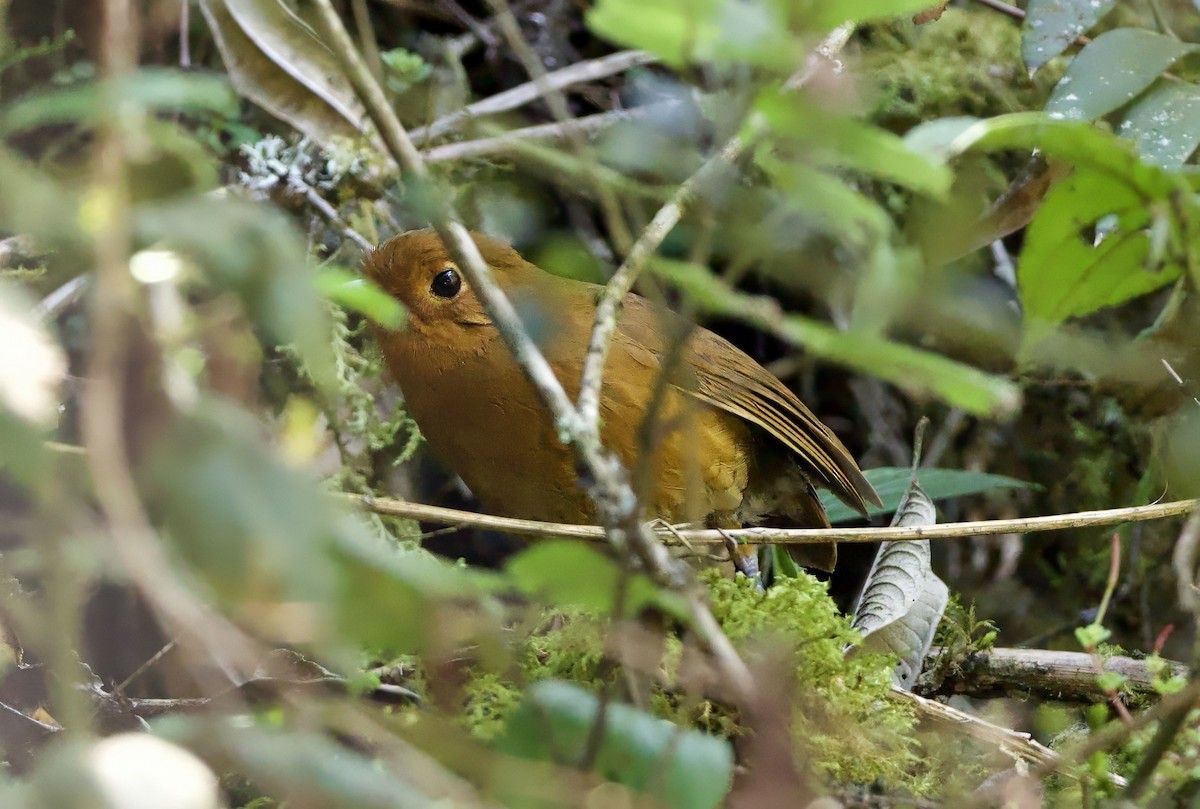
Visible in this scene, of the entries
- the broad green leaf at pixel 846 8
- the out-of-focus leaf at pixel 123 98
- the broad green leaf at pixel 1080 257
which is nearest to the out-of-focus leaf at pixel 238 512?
the out-of-focus leaf at pixel 123 98

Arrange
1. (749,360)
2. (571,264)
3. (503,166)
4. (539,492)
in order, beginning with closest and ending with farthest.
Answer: (571,264) → (539,492) → (749,360) → (503,166)

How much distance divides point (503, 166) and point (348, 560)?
8.24 ft

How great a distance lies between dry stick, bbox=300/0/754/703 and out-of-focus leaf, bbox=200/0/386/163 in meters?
1.88

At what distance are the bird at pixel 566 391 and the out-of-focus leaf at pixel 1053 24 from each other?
37.6 inches

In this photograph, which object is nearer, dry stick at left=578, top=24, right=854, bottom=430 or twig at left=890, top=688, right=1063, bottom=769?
dry stick at left=578, top=24, right=854, bottom=430

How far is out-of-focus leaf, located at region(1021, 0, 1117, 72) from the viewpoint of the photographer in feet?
7.68

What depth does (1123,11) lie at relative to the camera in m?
3.33

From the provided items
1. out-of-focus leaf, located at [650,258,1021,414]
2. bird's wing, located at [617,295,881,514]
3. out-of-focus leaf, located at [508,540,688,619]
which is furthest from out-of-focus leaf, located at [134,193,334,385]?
bird's wing, located at [617,295,881,514]

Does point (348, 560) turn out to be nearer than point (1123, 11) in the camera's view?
Yes

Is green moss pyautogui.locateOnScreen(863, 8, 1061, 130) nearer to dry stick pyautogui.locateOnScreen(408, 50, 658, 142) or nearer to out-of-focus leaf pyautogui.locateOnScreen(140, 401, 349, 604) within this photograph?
dry stick pyautogui.locateOnScreen(408, 50, 658, 142)

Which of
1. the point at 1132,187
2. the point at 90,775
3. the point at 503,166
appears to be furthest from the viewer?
the point at 503,166

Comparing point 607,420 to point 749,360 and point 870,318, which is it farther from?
point 870,318

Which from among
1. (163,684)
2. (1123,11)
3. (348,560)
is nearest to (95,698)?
(163,684)

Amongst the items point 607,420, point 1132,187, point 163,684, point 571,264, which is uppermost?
point 1132,187
